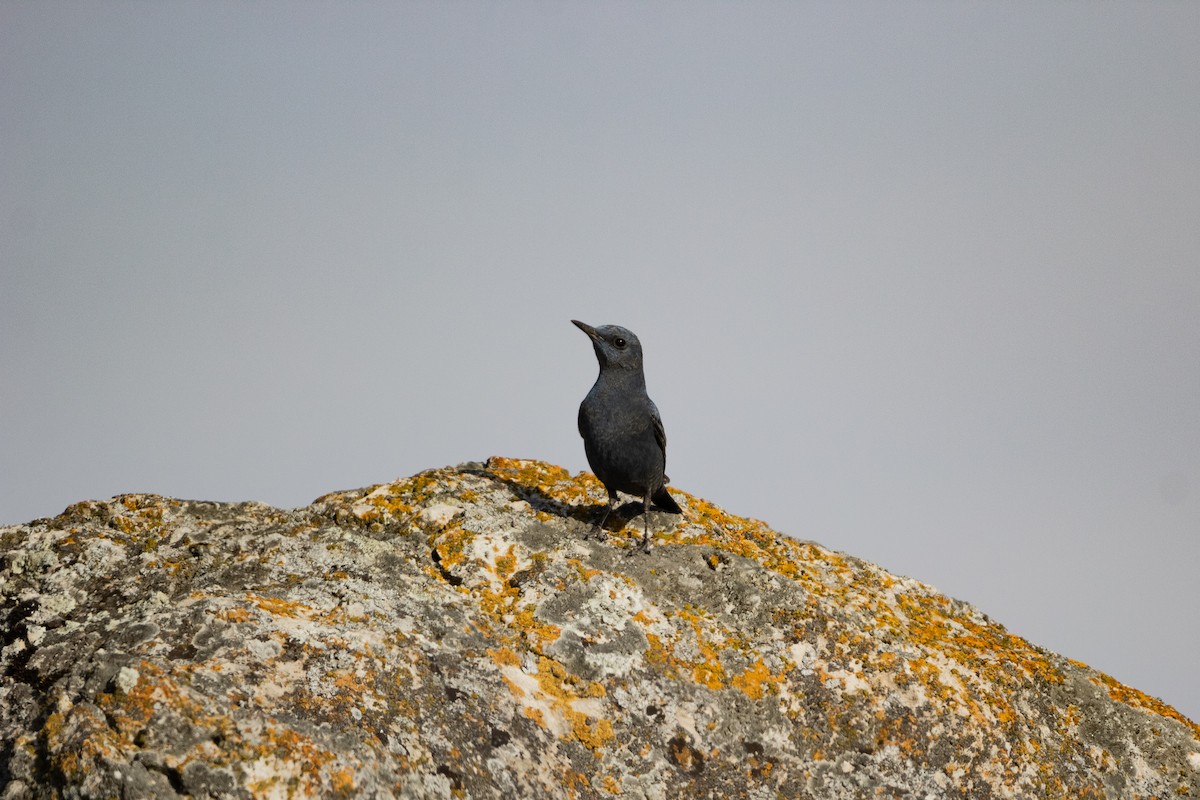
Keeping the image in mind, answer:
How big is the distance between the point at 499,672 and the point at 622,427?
3229mm

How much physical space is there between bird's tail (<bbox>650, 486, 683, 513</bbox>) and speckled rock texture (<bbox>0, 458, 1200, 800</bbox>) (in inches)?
22.7

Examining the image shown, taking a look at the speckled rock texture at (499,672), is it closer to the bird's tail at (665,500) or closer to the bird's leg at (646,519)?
the bird's leg at (646,519)

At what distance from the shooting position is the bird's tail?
832 cm

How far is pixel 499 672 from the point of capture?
5.56 m

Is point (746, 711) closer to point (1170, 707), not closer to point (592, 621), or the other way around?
point (592, 621)

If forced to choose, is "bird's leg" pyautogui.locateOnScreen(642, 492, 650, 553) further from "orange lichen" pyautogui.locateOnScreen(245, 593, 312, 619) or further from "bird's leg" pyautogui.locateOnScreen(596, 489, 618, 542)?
"orange lichen" pyautogui.locateOnScreen(245, 593, 312, 619)

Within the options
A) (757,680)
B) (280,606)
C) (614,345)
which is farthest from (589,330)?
(280,606)

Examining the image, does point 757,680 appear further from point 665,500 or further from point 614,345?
point 614,345

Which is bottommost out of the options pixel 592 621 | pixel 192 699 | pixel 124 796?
pixel 124 796

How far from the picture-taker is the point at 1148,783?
19.6 feet

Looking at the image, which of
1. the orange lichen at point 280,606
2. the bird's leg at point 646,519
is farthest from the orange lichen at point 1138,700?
the orange lichen at point 280,606

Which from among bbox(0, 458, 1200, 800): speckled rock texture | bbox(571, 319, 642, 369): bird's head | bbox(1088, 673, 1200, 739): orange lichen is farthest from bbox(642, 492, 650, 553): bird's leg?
bbox(1088, 673, 1200, 739): orange lichen

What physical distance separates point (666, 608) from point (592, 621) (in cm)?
60

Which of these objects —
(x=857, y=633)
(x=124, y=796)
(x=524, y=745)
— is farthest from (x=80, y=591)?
(x=857, y=633)
